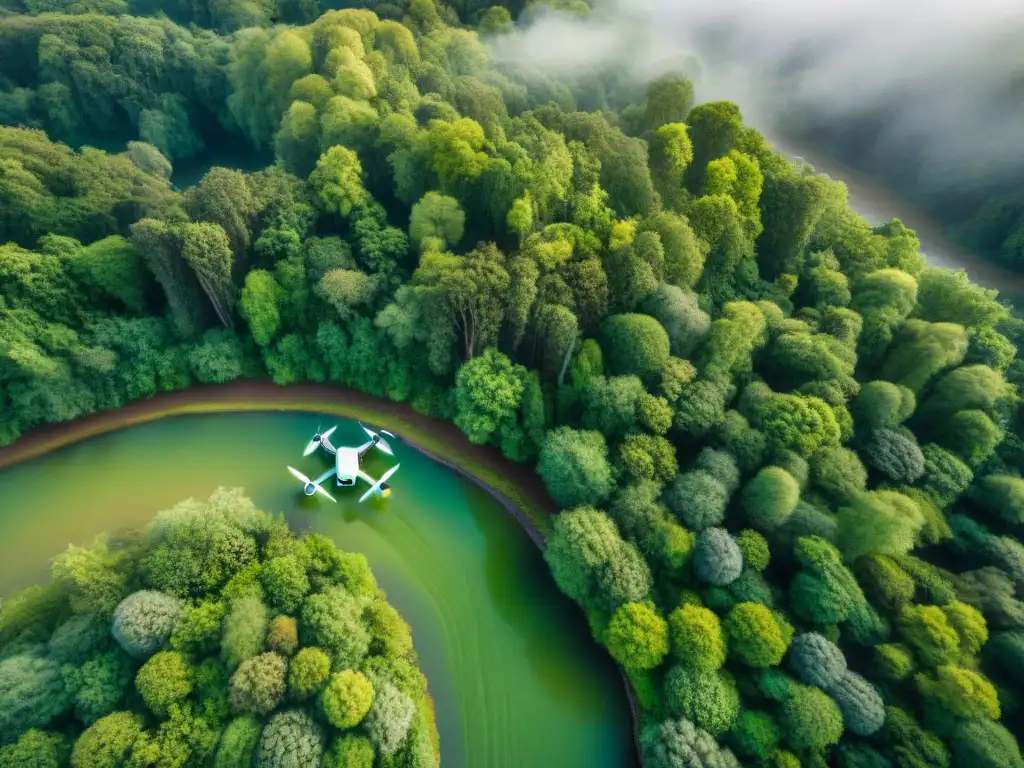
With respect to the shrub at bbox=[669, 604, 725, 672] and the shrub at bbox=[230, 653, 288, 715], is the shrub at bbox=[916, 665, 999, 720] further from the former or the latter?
the shrub at bbox=[230, 653, 288, 715]

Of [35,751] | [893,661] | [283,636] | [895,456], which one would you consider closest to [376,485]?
[283,636]

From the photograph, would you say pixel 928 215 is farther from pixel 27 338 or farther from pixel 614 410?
pixel 27 338

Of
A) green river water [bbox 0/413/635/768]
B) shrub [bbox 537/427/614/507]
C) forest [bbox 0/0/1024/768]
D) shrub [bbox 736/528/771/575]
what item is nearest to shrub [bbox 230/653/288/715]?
forest [bbox 0/0/1024/768]

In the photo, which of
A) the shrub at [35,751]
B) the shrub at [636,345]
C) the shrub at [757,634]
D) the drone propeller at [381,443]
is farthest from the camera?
the drone propeller at [381,443]

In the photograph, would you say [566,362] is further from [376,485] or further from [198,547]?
[198,547]

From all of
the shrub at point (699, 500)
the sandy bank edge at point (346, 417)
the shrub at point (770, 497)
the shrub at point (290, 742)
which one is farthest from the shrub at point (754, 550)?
the shrub at point (290, 742)

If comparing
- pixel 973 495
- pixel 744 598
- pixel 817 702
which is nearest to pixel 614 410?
pixel 744 598

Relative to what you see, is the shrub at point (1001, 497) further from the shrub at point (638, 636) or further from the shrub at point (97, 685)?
the shrub at point (97, 685)
